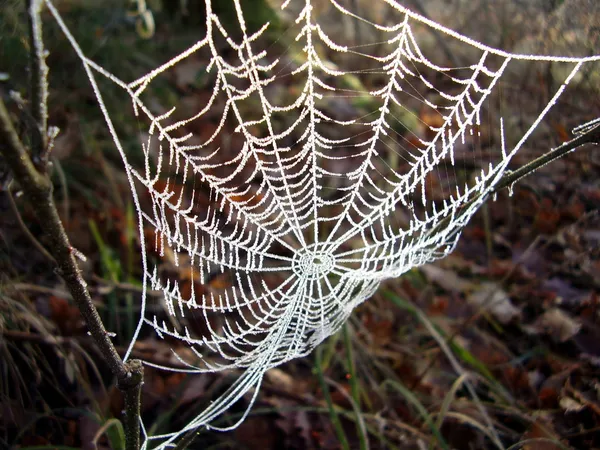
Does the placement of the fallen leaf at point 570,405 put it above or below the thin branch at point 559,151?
below

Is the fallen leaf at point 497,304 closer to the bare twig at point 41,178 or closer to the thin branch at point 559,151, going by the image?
the thin branch at point 559,151

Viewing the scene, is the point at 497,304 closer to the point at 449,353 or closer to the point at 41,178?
the point at 449,353

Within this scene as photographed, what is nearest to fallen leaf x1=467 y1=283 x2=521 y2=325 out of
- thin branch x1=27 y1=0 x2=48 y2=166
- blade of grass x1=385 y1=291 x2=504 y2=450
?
blade of grass x1=385 y1=291 x2=504 y2=450

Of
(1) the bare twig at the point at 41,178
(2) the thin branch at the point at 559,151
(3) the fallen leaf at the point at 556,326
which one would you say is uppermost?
(2) the thin branch at the point at 559,151

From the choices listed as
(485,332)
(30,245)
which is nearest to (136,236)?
(30,245)

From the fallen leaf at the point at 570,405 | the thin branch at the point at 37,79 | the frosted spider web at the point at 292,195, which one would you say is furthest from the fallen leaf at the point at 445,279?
the thin branch at the point at 37,79

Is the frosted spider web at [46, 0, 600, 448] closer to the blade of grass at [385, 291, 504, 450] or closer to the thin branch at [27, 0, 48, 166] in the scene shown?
the blade of grass at [385, 291, 504, 450]

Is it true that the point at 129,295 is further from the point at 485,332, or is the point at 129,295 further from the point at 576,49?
the point at 576,49
